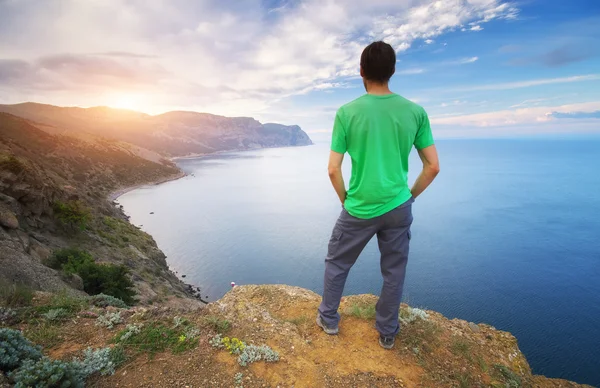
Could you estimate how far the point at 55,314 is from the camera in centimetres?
429

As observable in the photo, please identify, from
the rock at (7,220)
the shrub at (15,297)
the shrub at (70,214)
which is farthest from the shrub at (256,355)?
the shrub at (70,214)

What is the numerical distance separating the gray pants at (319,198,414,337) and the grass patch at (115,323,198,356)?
203 centimetres

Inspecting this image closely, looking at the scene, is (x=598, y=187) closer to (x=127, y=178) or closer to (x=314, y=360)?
(x=314, y=360)

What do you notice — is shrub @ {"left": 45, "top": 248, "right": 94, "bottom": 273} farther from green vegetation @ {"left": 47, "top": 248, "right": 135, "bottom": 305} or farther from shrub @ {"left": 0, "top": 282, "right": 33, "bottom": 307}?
shrub @ {"left": 0, "top": 282, "right": 33, "bottom": 307}

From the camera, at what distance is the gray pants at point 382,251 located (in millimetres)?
3535

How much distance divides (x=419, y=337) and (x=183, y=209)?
74.9 meters

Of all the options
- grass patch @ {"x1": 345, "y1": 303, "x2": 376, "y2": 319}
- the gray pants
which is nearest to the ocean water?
grass patch @ {"x1": 345, "y1": 303, "x2": 376, "y2": 319}

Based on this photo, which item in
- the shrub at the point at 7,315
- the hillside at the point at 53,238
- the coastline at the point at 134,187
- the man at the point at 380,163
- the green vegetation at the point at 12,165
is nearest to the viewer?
the man at the point at 380,163

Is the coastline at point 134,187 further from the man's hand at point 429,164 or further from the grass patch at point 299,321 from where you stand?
the man's hand at point 429,164

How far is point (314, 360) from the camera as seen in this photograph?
3889 mm

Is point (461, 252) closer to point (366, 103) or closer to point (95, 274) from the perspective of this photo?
point (95, 274)

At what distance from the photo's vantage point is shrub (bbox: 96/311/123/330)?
4.28 meters

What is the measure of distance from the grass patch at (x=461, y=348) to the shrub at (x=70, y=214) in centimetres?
3240

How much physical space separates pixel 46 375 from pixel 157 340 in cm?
120
